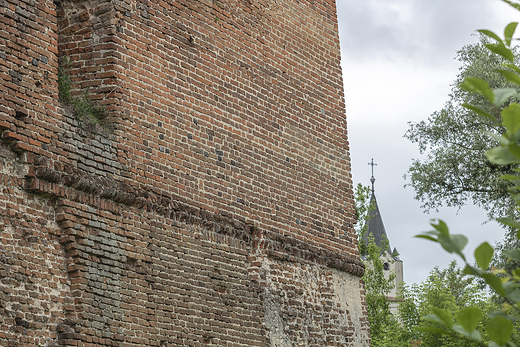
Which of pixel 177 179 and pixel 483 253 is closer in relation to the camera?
pixel 483 253

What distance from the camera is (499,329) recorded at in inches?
88.7

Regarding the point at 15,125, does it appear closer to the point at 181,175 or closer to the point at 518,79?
the point at 181,175

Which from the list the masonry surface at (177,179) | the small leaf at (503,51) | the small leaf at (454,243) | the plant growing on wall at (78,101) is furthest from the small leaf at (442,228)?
the plant growing on wall at (78,101)

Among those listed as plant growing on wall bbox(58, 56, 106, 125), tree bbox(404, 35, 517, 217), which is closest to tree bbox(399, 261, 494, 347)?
tree bbox(404, 35, 517, 217)

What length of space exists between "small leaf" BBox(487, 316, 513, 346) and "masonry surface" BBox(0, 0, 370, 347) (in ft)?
15.5

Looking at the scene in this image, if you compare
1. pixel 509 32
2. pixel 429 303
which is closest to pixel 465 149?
pixel 429 303

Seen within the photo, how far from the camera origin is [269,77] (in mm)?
10109

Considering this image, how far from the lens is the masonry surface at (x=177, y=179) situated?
256 inches

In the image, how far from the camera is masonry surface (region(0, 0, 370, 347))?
651cm

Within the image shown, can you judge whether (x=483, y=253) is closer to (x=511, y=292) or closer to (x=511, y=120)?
(x=511, y=292)

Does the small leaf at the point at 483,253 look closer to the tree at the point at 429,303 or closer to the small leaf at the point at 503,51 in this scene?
the small leaf at the point at 503,51

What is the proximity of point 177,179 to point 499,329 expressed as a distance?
6.10m

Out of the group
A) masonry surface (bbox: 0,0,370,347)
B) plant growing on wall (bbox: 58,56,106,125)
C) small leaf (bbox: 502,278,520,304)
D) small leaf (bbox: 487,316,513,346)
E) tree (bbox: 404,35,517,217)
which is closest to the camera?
small leaf (bbox: 487,316,513,346)

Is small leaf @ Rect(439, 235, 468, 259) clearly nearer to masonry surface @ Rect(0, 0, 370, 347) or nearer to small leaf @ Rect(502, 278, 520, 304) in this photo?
small leaf @ Rect(502, 278, 520, 304)
